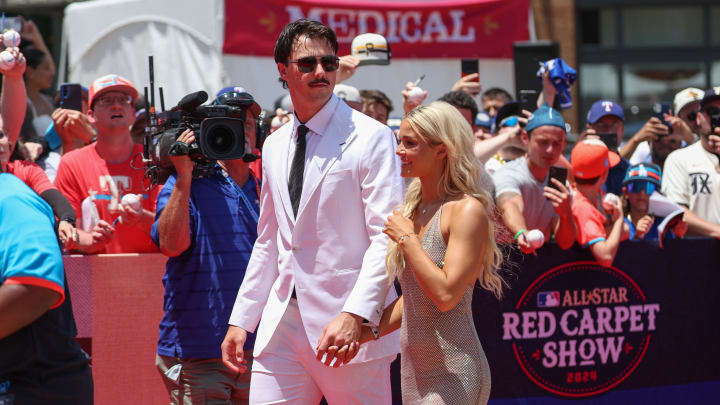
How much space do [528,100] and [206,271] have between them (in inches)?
119

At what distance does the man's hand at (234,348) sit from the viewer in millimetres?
4125

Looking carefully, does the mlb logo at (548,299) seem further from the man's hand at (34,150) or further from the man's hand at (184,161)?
the man's hand at (34,150)

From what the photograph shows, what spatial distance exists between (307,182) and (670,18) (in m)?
11.2

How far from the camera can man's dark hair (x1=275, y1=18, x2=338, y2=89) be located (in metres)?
4.15

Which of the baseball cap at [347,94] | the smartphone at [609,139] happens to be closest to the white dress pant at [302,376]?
the baseball cap at [347,94]

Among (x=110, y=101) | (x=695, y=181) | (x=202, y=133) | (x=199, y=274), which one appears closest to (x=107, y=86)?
(x=110, y=101)

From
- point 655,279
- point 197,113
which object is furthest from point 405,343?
point 655,279

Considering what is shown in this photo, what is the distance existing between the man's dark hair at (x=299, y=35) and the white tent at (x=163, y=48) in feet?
21.5

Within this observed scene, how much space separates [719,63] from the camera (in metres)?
13.8

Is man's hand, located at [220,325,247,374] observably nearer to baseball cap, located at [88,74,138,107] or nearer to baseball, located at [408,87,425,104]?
baseball cap, located at [88,74,138,107]

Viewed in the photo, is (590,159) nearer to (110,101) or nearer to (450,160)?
(450,160)

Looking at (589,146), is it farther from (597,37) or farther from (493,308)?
(597,37)

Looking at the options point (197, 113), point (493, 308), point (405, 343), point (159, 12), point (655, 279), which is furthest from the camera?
point (159, 12)

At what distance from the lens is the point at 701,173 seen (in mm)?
7461
